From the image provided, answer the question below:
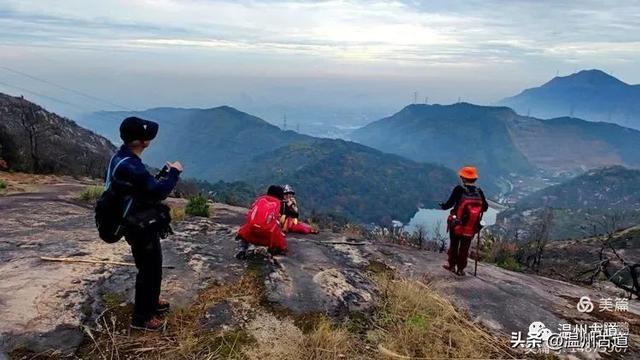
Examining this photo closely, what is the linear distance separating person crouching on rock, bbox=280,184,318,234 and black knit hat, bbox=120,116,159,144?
171 inches

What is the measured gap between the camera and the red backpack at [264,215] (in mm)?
7395

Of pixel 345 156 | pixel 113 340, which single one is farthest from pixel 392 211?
pixel 113 340

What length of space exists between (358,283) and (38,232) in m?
5.29

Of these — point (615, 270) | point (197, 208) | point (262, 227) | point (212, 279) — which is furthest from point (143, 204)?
point (615, 270)

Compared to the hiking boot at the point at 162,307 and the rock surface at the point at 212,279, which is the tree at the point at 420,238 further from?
the hiking boot at the point at 162,307

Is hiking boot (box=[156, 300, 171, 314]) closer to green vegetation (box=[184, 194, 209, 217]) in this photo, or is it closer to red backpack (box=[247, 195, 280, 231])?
red backpack (box=[247, 195, 280, 231])

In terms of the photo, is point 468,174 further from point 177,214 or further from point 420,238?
point 420,238

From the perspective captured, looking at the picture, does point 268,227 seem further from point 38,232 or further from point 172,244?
point 38,232

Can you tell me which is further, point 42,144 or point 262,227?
point 42,144

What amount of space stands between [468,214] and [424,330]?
3.26m

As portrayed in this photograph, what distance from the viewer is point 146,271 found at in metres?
5.33

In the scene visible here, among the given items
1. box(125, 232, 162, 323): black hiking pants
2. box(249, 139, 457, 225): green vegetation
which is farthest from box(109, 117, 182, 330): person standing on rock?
box(249, 139, 457, 225): green vegetation

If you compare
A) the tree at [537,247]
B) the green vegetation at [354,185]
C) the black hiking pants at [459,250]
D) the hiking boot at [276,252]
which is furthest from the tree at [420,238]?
the green vegetation at [354,185]

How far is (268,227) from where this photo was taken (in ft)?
24.5
